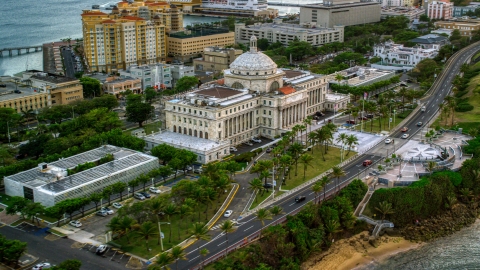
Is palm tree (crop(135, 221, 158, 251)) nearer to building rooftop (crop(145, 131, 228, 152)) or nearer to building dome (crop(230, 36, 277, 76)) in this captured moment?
building rooftop (crop(145, 131, 228, 152))

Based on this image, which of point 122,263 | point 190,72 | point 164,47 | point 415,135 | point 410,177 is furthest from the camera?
point 164,47

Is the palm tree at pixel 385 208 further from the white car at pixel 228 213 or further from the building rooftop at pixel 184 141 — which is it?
the building rooftop at pixel 184 141

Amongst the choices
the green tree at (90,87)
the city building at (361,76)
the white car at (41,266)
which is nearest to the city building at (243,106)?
the city building at (361,76)

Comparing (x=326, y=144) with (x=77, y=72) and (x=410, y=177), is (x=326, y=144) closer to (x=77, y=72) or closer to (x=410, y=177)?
(x=410, y=177)

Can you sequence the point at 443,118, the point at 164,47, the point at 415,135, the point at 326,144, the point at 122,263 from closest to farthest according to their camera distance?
the point at 122,263
the point at 326,144
the point at 415,135
the point at 443,118
the point at 164,47

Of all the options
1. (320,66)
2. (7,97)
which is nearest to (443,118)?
(320,66)

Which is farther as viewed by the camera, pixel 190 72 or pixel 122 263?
pixel 190 72

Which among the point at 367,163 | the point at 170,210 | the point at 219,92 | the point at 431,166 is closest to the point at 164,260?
the point at 170,210
